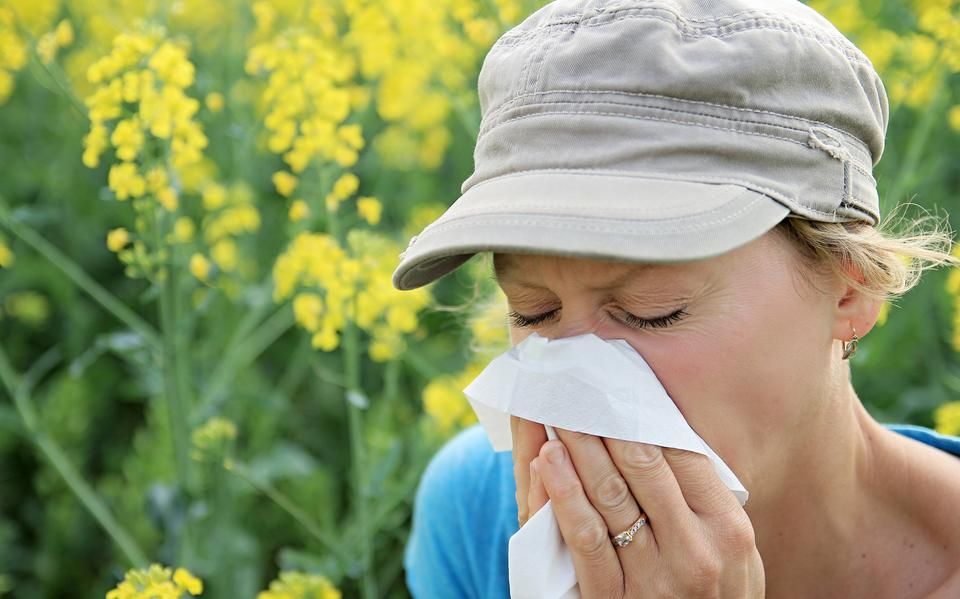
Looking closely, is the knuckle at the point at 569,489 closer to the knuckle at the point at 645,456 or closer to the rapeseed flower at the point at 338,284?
the knuckle at the point at 645,456

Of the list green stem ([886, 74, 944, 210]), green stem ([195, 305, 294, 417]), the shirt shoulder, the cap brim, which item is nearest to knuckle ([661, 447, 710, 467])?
the cap brim

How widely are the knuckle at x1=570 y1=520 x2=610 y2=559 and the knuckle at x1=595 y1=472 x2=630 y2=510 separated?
0.03 metres

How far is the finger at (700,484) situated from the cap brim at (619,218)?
262 mm

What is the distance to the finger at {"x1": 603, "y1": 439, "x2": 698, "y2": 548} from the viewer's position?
1358 mm

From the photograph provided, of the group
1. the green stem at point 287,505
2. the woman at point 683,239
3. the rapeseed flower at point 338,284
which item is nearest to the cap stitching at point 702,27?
the woman at point 683,239

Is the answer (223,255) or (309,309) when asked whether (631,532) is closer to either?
(309,309)

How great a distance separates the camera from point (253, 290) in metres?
2.64

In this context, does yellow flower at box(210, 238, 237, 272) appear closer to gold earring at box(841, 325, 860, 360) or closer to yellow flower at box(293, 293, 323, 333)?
yellow flower at box(293, 293, 323, 333)

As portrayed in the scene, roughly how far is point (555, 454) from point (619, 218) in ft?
1.02

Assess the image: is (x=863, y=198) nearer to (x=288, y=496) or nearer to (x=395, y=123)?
(x=288, y=496)

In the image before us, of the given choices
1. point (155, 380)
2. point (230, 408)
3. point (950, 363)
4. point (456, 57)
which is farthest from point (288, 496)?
point (950, 363)

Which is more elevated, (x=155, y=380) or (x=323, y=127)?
(x=323, y=127)

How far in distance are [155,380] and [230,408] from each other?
0.48 m

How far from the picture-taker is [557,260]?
1.39 meters
